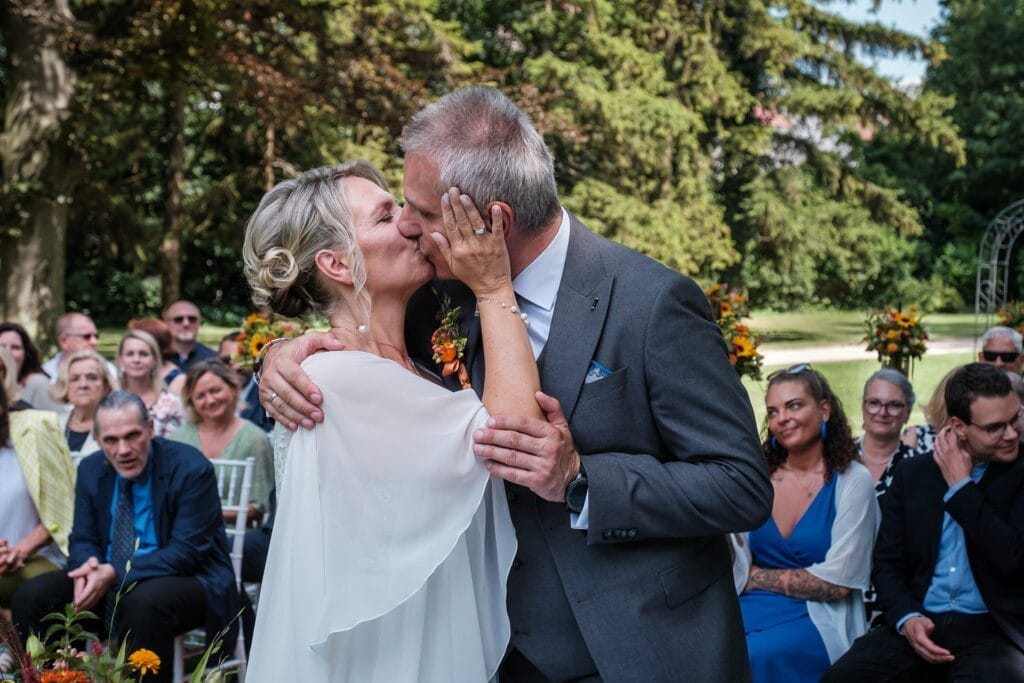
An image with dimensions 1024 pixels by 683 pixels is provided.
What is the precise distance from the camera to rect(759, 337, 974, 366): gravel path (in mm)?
20406

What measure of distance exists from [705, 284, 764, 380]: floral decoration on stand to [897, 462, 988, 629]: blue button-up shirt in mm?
2345

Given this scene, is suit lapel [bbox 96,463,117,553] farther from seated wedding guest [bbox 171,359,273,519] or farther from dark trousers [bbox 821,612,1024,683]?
dark trousers [bbox 821,612,1024,683]

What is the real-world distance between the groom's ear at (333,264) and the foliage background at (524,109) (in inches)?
470

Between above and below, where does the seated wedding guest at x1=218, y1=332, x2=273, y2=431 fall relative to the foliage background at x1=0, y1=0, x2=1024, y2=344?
below

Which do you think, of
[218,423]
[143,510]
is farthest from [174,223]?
[143,510]

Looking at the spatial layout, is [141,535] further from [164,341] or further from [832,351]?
[832,351]

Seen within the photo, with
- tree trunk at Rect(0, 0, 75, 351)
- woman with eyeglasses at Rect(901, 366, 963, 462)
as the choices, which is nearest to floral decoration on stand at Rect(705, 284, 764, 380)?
woman with eyeglasses at Rect(901, 366, 963, 462)

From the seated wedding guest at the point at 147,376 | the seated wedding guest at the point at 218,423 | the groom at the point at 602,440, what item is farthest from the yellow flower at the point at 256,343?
the groom at the point at 602,440

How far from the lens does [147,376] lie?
7992 millimetres

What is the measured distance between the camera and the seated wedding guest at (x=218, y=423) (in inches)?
273

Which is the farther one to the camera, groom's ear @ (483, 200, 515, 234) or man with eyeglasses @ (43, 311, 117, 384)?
man with eyeglasses @ (43, 311, 117, 384)

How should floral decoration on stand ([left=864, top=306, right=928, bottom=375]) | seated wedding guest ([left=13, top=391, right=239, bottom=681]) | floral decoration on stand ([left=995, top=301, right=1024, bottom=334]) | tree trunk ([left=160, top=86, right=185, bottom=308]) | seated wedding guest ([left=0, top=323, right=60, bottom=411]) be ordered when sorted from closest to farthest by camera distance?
1. seated wedding guest ([left=13, top=391, right=239, bottom=681])
2. seated wedding guest ([left=0, top=323, right=60, bottom=411])
3. floral decoration on stand ([left=864, top=306, right=928, bottom=375])
4. floral decoration on stand ([left=995, top=301, right=1024, bottom=334])
5. tree trunk ([left=160, top=86, right=185, bottom=308])

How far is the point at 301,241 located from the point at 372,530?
0.72 meters

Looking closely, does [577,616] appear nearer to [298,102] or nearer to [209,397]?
[209,397]
